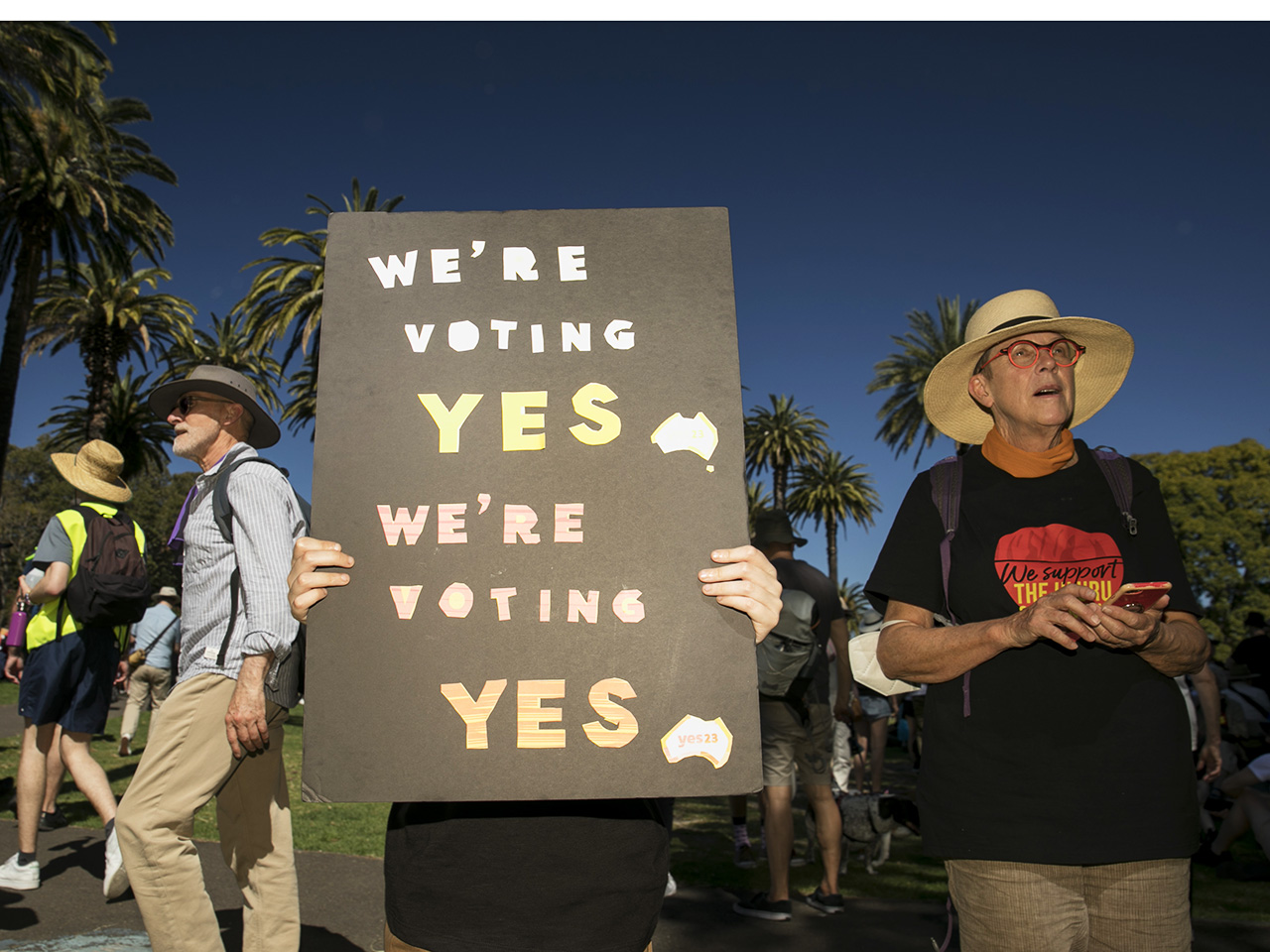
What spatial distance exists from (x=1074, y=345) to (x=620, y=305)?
5.23 feet

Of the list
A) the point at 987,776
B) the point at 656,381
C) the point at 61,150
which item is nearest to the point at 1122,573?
the point at 987,776

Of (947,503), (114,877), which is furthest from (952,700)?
(114,877)

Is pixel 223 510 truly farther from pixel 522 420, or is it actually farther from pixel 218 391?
pixel 522 420

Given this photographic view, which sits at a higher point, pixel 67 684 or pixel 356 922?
pixel 67 684

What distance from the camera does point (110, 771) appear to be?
9398 millimetres

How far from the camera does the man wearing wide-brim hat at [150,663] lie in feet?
34.7

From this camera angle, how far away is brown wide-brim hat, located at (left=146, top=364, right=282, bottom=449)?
340 centimetres

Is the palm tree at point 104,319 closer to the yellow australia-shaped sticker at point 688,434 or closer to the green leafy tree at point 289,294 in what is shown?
the green leafy tree at point 289,294

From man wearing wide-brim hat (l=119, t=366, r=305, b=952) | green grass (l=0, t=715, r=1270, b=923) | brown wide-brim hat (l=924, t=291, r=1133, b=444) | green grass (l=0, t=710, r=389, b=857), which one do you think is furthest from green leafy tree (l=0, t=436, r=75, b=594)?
brown wide-brim hat (l=924, t=291, r=1133, b=444)

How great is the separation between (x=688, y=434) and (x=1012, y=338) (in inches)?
53.1

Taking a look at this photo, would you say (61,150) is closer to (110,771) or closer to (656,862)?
(110,771)

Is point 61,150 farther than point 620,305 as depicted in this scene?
Yes

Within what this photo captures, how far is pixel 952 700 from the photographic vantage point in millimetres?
2350

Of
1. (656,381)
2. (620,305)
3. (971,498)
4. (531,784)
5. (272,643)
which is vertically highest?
(620,305)
